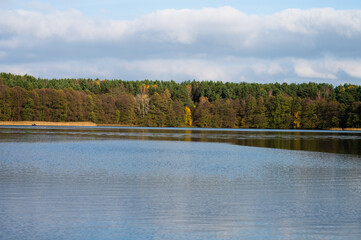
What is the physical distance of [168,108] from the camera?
132625mm

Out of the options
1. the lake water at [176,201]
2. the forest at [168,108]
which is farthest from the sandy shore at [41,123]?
the lake water at [176,201]

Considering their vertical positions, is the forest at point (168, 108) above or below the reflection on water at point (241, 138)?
above

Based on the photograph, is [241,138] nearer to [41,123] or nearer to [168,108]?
[41,123]

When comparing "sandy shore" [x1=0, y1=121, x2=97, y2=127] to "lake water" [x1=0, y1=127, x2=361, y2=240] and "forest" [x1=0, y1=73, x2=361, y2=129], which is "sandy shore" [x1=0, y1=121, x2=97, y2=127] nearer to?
"forest" [x1=0, y1=73, x2=361, y2=129]

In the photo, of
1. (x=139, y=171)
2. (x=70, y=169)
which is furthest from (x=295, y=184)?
(x=70, y=169)

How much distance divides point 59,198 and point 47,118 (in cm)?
10985

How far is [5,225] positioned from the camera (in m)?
11.0

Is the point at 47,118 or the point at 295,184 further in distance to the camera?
the point at 47,118

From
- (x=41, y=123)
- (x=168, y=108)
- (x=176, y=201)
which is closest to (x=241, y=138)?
(x=176, y=201)

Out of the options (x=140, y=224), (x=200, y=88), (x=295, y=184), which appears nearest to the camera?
(x=140, y=224)

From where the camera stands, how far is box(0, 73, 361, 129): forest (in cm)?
11681

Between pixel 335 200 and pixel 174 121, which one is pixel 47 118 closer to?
pixel 174 121

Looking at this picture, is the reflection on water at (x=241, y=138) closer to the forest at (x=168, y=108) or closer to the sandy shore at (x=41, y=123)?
the sandy shore at (x=41, y=123)

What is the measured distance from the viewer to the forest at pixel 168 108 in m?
117
